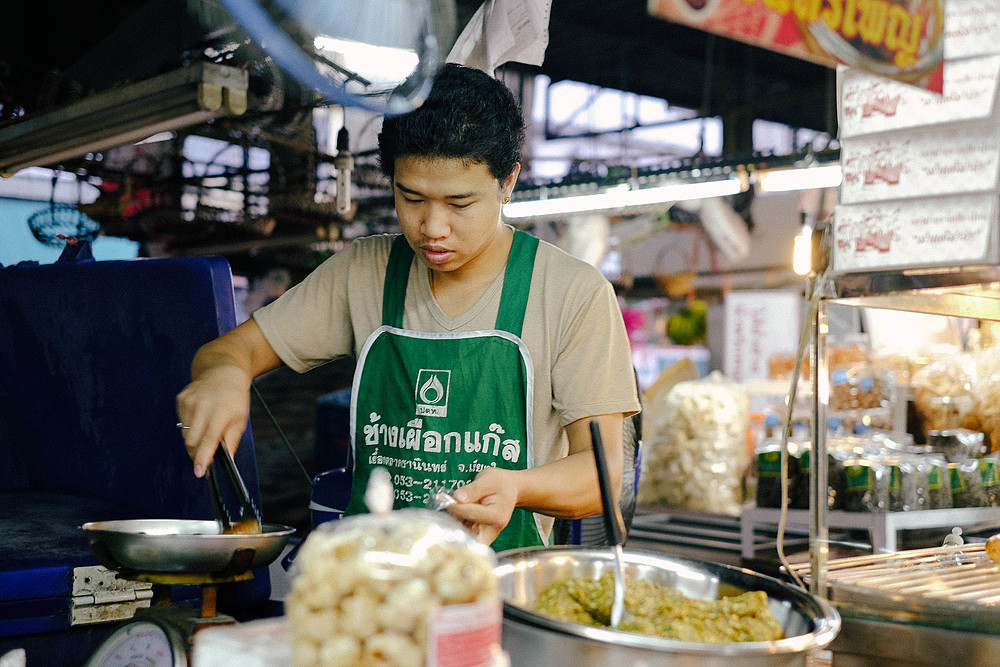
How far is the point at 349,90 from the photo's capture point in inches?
56.2

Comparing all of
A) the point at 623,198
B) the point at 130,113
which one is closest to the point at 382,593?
the point at 130,113

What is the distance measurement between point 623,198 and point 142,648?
6.20 meters

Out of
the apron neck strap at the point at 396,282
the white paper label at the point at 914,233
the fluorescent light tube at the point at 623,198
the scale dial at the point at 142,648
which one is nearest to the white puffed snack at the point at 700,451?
the fluorescent light tube at the point at 623,198

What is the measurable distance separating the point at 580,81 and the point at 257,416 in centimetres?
469

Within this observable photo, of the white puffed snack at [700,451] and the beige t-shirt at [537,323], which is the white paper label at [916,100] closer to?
the beige t-shirt at [537,323]

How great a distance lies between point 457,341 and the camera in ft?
4.92

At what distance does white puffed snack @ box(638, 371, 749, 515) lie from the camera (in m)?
4.59

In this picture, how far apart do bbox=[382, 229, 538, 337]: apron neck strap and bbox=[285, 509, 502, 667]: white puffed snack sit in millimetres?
859

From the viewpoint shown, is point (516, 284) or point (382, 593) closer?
point (382, 593)

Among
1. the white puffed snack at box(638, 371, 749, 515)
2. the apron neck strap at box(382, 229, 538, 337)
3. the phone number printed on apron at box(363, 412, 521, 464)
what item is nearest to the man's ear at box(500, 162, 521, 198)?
the apron neck strap at box(382, 229, 538, 337)

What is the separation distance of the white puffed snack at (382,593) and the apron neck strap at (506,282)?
2.82 feet

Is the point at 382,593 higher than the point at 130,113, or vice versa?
the point at 130,113

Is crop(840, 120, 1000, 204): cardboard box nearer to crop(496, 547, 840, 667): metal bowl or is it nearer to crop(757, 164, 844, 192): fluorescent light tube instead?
crop(496, 547, 840, 667): metal bowl

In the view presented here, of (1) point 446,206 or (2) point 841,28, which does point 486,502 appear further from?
(2) point 841,28
